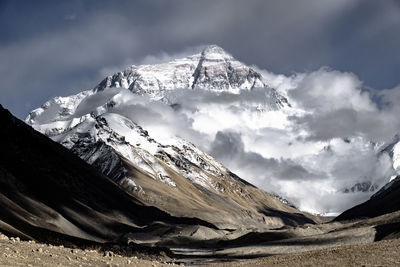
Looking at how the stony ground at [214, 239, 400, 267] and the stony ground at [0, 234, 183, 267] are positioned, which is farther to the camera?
the stony ground at [214, 239, 400, 267]

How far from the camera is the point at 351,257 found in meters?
44.6

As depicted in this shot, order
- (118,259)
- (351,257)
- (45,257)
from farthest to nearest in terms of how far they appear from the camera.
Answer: (118,259) → (351,257) → (45,257)

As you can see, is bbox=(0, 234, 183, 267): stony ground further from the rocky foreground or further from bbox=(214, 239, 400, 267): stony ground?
bbox=(214, 239, 400, 267): stony ground

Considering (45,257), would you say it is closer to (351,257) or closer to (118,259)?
(118,259)

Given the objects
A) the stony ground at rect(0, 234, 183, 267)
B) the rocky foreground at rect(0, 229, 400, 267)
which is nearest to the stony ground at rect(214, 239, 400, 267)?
the rocky foreground at rect(0, 229, 400, 267)

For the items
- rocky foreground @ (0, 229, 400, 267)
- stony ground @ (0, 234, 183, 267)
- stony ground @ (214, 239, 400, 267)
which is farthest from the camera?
stony ground @ (214, 239, 400, 267)

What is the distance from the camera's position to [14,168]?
178875mm

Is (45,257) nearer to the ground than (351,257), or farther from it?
nearer to the ground

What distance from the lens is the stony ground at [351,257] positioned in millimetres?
42250

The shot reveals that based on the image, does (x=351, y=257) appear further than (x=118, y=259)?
No

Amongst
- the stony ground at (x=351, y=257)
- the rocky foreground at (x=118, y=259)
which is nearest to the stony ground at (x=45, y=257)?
the rocky foreground at (x=118, y=259)

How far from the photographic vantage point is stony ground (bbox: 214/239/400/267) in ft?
139

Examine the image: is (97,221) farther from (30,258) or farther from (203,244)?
(30,258)

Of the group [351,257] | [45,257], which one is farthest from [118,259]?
[351,257]
